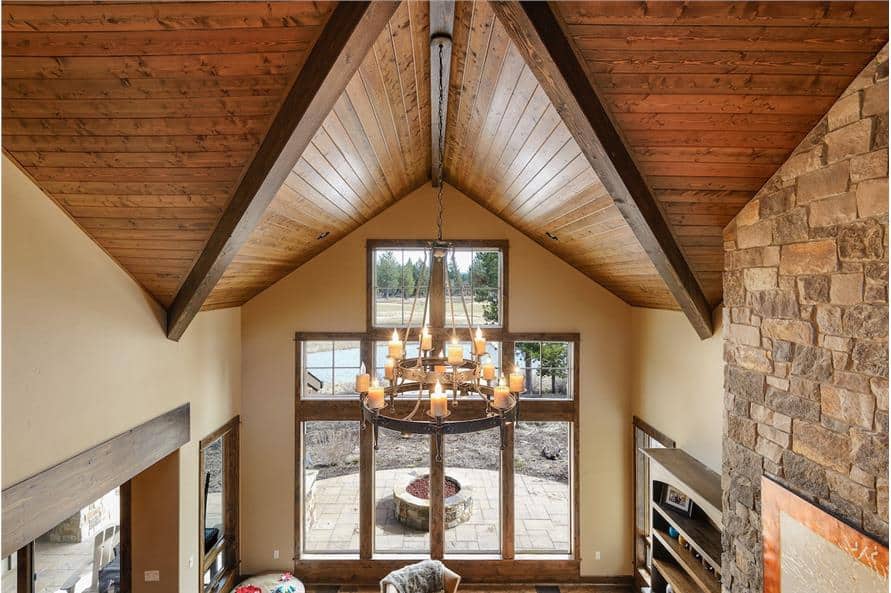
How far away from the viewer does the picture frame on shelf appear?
14.6ft

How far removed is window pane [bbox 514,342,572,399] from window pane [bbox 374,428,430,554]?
1759mm

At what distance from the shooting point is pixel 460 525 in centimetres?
624

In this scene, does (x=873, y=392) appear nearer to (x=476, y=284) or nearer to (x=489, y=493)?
(x=476, y=284)

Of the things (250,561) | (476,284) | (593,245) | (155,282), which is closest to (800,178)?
(593,245)

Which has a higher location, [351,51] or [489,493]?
[351,51]

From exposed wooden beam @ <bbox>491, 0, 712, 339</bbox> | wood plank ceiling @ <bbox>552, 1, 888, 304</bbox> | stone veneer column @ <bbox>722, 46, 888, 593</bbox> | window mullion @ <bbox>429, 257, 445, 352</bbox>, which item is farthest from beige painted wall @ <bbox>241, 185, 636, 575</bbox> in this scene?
wood plank ceiling @ <bbox>552, 1, 888, 304</bbox>

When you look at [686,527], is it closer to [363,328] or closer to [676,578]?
[676,578]

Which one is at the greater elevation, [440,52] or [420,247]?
[440,52]

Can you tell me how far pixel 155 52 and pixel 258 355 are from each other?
470 centimetres

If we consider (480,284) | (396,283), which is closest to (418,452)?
(396,283)

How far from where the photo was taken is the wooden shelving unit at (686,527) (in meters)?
3.73

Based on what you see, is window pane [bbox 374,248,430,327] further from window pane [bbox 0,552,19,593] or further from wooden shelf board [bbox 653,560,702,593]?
window pane [bbox 0,552,19,593]

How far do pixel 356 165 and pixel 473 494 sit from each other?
15.8 feet

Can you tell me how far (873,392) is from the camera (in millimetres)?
2023
